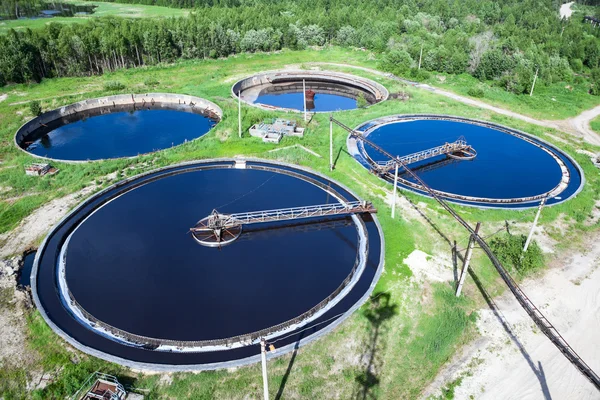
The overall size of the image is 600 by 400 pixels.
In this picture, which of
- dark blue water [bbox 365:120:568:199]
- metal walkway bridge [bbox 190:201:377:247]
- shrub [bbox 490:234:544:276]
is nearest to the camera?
shrub [bbox 490:234:544:276]

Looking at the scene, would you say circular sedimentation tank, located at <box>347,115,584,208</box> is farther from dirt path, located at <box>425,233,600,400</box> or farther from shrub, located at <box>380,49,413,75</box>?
shrub, located at <box>380,49,413,75</box>

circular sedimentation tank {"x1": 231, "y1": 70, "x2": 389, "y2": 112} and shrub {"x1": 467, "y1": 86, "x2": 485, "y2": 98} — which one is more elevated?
shrub {"x1": 467, "y1": 86, "x2": 485, "y2": 98}

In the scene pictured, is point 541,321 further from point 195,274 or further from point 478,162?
point 478,162

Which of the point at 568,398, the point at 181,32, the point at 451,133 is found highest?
the point at 181,32

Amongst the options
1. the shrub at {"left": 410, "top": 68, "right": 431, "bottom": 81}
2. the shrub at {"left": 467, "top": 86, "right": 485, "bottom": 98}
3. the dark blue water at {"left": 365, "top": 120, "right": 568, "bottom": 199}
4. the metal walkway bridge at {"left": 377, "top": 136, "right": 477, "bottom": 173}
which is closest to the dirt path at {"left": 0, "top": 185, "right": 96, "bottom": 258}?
the metal walkway bridge at {"left": 377, "top": 136, "right": 477, "bottom": 173}

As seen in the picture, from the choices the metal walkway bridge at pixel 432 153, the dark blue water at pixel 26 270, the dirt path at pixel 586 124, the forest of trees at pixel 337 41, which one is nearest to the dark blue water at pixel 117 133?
the dark blue water at pixel 26 270

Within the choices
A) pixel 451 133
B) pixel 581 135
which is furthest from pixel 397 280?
pixel 581 135

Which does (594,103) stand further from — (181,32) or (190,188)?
(181,32)
